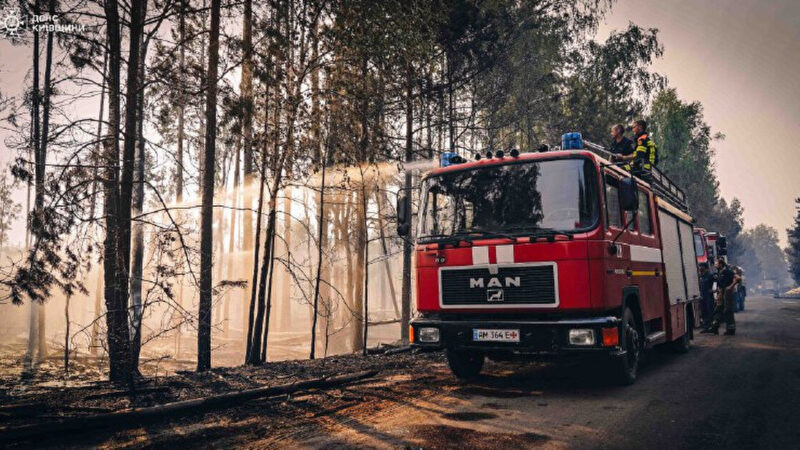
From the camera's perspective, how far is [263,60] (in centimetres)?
894

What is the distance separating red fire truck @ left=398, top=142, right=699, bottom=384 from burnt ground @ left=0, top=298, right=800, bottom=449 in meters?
0.57

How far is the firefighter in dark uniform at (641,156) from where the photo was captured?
742 centimetres

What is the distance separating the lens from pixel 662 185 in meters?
8.75

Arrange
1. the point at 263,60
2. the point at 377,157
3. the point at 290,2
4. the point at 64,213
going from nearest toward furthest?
the point at 64,213 → the point at 263,60 → the point at 290,2 → the point at 377,157

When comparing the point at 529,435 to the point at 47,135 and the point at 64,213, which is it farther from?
the point at 47,135

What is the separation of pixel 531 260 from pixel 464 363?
2153 millimetres

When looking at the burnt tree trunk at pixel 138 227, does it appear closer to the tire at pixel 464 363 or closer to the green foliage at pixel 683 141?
the tire at pixel 464 363

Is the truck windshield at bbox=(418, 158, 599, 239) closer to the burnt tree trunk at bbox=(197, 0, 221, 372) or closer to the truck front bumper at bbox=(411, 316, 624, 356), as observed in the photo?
the truck front bumper at bbox=(411, 316, 624, 356)

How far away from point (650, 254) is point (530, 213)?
2.77m

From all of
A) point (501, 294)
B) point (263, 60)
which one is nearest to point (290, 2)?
point (263, 60)

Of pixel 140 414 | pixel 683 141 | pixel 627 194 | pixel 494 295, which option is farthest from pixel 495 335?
pixel 683 141

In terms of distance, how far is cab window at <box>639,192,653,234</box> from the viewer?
Answer: 7.30m

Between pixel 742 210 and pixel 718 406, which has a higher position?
pixel 742 210

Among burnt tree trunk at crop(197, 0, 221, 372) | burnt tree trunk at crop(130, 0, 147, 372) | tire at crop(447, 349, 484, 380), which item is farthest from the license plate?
burnt tree trunk at crop(130, 0, 147, 372)
